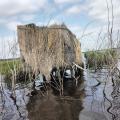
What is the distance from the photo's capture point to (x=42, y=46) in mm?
14828

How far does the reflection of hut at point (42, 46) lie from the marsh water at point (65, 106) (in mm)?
1608

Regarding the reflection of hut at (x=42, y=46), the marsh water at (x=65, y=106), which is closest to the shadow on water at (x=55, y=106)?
the marsh water at (x=65, y=106)

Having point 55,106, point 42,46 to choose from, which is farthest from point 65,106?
point 42,46

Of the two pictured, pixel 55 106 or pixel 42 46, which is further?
pixel 42 46

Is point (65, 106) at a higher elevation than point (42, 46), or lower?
lower

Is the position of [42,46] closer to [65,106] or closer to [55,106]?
[55,106]

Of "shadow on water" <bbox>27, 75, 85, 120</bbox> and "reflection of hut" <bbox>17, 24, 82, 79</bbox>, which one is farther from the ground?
"reflection of hut" <bbox>17, 24, 82, 79</bbox>

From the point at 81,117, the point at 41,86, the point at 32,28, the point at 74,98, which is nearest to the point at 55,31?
the point at 32,28

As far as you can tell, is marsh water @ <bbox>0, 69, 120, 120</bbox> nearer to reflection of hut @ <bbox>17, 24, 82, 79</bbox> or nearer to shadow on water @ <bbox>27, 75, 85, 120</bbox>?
shadow on water @ <bbox>27, 75, 85, 120</bbox>

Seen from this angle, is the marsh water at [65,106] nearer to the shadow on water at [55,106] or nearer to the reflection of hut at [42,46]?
the shadow on water at [55,106]

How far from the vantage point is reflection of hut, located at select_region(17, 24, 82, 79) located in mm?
14596

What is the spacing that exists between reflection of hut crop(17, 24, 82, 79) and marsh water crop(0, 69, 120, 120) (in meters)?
1.61

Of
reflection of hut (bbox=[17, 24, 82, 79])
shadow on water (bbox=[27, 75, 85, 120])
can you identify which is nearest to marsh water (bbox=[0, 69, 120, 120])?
shadow on water (bbox=[27, 75, 85, 120])

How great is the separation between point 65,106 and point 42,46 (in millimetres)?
4633
